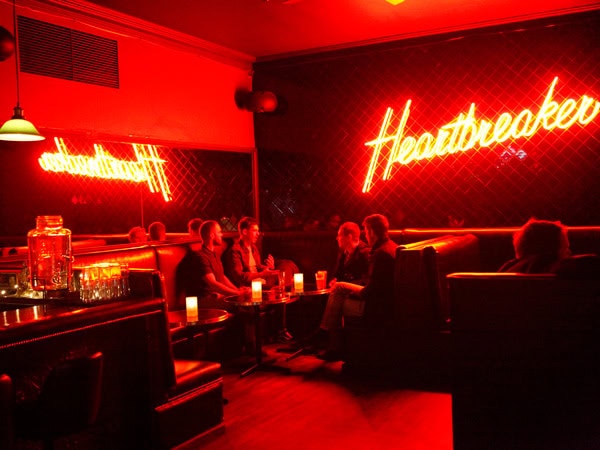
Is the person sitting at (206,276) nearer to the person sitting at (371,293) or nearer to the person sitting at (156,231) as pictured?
the person sitting at (156,231)

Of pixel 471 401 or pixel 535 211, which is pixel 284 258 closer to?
pixel 535 211

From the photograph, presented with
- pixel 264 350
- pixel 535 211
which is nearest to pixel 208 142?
pixel 264 350

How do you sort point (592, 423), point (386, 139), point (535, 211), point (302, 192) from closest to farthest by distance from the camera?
point (592, 423)
point (535, 211)
point (386, 139)
point (302, 192)

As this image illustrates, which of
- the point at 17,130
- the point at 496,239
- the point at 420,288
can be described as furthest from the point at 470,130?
the point at 17,130

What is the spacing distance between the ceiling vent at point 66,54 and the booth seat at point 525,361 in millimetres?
4100

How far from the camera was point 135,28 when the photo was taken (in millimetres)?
6277

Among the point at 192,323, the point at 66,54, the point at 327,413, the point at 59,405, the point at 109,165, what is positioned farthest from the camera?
the point at 109,165

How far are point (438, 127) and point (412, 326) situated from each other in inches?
121

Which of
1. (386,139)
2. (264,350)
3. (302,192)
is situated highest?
(386,139)

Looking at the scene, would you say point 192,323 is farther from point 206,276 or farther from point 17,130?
point 17,130

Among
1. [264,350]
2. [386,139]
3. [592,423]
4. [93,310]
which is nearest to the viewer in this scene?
[93,310]

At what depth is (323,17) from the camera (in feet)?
20.9

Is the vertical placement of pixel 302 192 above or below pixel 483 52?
below

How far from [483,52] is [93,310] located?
5.56m
